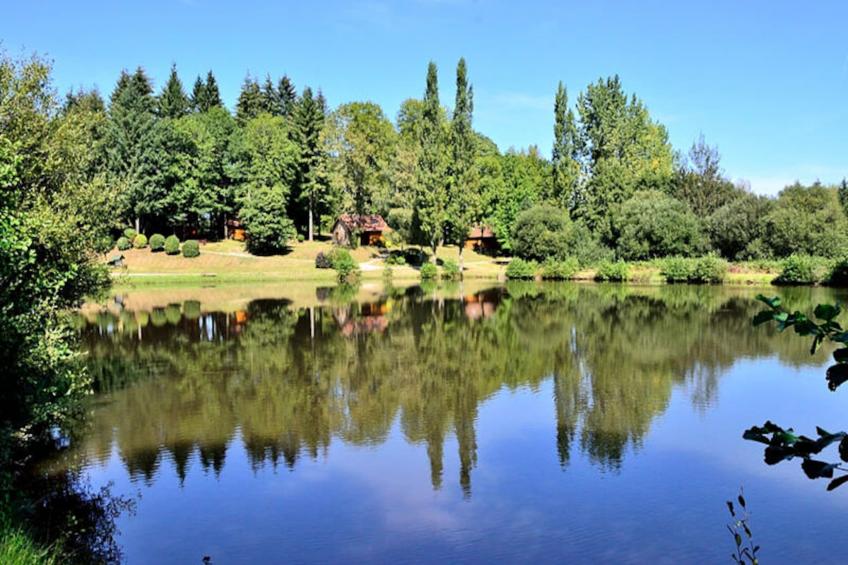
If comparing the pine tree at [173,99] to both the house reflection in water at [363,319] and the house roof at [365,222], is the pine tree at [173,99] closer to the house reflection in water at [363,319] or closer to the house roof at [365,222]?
the house roof at [365,222]

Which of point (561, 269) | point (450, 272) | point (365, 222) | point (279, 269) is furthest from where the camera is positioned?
point (365, 222)

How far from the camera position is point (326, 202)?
6375 centimetres

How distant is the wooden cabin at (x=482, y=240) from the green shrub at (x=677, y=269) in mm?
23930

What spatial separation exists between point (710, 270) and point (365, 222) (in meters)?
32.0

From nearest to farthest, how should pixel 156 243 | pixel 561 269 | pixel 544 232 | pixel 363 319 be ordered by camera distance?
pixel 363 319
pixel 561 269
pixel 544 232
pixel 156 243

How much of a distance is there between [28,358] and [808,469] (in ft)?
34.8

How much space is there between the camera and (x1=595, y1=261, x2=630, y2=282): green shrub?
51475 millimetres

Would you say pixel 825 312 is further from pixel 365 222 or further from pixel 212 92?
pixel 212 92

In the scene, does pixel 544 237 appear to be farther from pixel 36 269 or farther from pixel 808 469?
pixel 808 469

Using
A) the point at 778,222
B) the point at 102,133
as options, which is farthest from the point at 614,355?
the point at 102,133

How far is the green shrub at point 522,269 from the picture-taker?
55094mm

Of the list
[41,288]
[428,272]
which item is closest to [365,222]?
[428,272]

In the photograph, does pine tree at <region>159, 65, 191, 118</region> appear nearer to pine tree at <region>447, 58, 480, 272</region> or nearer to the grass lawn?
the grass lawn

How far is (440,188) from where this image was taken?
2135 inches
